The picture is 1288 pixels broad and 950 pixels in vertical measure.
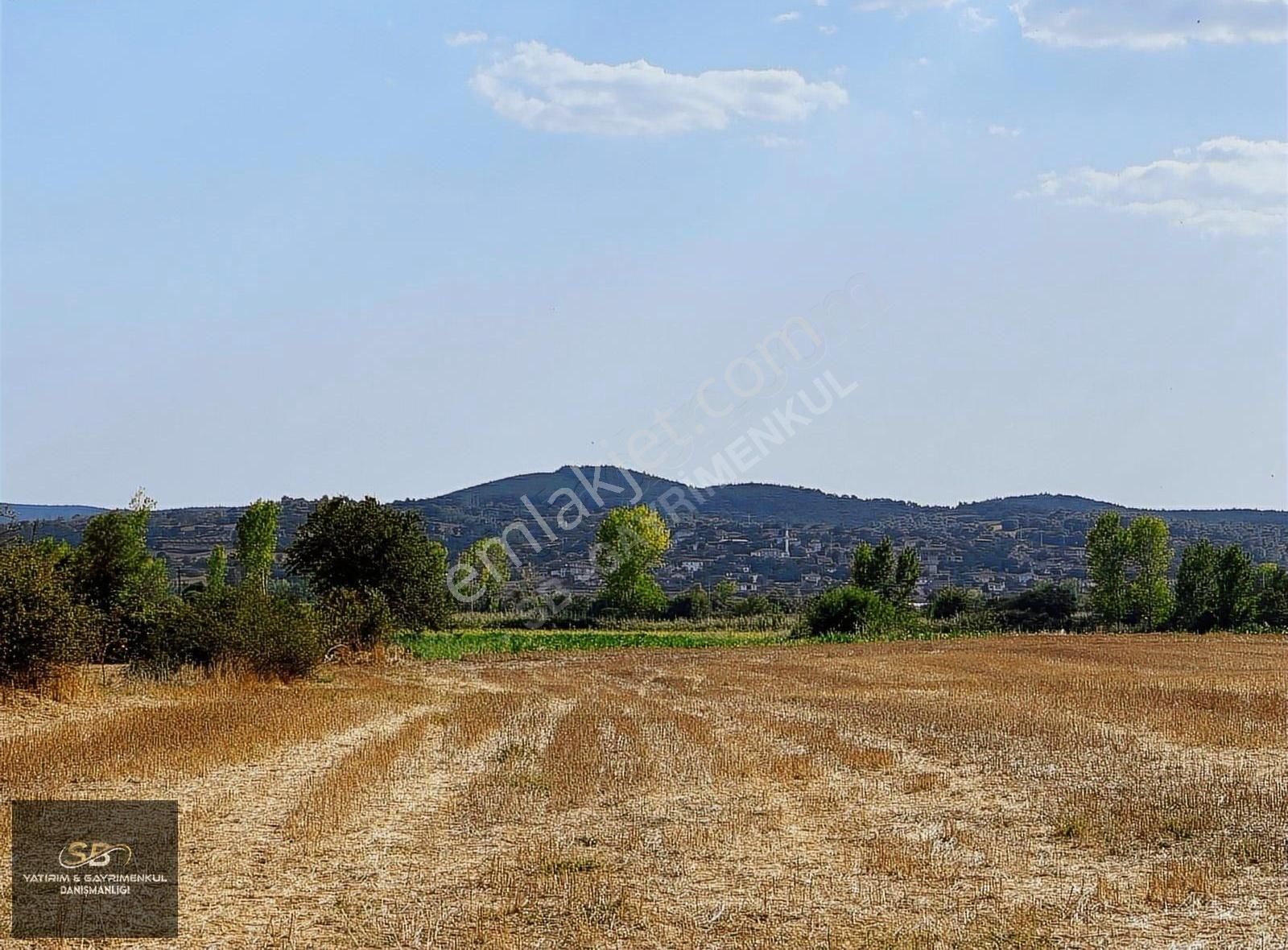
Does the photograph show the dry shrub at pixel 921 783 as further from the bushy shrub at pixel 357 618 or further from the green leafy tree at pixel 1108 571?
the green leafy tree at pixel 1108 571

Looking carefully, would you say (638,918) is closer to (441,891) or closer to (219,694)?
(441,891)

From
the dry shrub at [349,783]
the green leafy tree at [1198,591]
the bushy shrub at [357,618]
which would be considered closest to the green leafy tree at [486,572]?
the bushy shrub at [357,618]

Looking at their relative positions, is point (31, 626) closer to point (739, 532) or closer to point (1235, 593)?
point (1235, 593)

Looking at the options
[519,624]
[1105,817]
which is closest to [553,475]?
[519,624]

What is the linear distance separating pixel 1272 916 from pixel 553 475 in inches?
6781

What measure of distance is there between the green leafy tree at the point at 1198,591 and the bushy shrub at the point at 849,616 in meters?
21.5

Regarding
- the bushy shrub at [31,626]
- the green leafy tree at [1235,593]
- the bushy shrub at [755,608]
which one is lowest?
the bushy shrub at [755,608]

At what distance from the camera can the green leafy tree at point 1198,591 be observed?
8100cm

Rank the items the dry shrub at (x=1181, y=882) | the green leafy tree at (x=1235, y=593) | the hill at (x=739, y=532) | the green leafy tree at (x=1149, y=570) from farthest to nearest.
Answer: the hill at (x=739, y=532) < the green leafy tree at (x=1149, y=570) < the green leafy tree at (x=1235, y=593) < the dry shrub at (x=1181, y=882)

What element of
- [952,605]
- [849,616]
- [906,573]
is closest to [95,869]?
[849,616]

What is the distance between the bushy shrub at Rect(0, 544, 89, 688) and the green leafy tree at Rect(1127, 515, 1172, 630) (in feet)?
260

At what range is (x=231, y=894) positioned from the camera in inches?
403

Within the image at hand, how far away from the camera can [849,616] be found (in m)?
74.5

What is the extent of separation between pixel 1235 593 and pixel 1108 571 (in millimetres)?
11939
